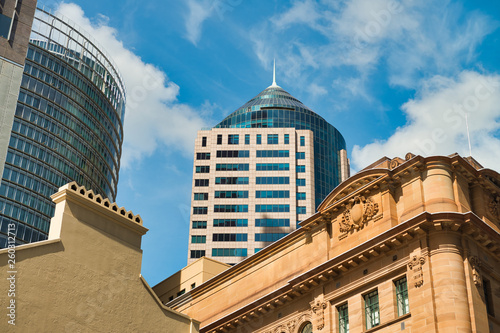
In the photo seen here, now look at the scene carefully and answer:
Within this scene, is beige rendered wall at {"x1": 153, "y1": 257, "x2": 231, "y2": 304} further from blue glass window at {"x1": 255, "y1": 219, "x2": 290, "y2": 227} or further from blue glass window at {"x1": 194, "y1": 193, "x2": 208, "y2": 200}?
blue glass window at {"x1": 194, "y1": 193, "x2": 208, "y2": 200}

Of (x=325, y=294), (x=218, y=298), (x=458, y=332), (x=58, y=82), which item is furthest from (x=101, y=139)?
(x=458, y=332)

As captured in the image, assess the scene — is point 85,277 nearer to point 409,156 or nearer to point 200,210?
point 409,156

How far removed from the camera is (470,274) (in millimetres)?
36906

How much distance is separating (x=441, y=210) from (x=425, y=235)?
176 centimetres

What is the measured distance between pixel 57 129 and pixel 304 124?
59.4 m

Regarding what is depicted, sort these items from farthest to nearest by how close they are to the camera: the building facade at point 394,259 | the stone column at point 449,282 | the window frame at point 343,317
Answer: the window frame at point 343,317
the building facade at point 394,259
the stone column at point 449,282

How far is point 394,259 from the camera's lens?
3900 centimetres

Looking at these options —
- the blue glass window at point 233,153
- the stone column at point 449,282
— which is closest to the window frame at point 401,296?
the stone column at point 449,282

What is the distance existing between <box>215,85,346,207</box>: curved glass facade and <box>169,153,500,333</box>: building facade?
113295 mm

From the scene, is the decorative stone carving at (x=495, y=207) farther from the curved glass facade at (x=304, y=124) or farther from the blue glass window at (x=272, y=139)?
the blue glass window at (x=272, y=139)

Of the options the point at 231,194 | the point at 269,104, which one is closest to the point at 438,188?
the point at 231,194

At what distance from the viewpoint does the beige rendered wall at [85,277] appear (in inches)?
1313

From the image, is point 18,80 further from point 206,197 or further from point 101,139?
point 206,197

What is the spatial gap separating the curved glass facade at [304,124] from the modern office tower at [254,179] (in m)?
0.24
